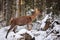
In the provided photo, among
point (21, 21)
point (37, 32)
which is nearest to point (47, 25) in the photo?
point (37, 32)

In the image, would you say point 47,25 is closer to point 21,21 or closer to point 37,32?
point 37,32

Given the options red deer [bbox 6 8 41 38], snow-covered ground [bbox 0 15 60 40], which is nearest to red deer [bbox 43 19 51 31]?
snow-covered ground [bbox 0 15 60 40]

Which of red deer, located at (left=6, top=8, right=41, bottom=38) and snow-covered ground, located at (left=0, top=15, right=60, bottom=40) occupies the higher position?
red deer, located at (left=6, top=8, right=41, bottom=38)

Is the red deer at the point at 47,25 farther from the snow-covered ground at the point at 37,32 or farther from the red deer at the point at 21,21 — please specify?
the red deer at the point at 21,21

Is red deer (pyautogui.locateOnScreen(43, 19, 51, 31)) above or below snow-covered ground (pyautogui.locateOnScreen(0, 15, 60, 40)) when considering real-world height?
above

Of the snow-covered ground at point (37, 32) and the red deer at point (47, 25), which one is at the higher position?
the red deer at point (47, 25)

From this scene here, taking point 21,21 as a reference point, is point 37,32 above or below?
below

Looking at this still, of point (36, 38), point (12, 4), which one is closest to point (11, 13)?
point (12, 4)

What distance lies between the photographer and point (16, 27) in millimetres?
2596

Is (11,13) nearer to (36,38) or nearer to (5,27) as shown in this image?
(5,27)

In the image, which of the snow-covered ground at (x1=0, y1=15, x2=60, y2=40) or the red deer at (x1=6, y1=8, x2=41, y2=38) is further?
the red deer at (x1=6, y1=8, x2=41, y2=38)

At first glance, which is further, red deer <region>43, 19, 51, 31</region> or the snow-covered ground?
red deer <region>43, 19, 51, 31</region>

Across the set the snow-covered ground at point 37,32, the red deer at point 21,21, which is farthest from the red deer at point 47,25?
the red deer at point 21,21

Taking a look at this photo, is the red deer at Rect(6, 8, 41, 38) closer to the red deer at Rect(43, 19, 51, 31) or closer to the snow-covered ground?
the snow-covered ground
